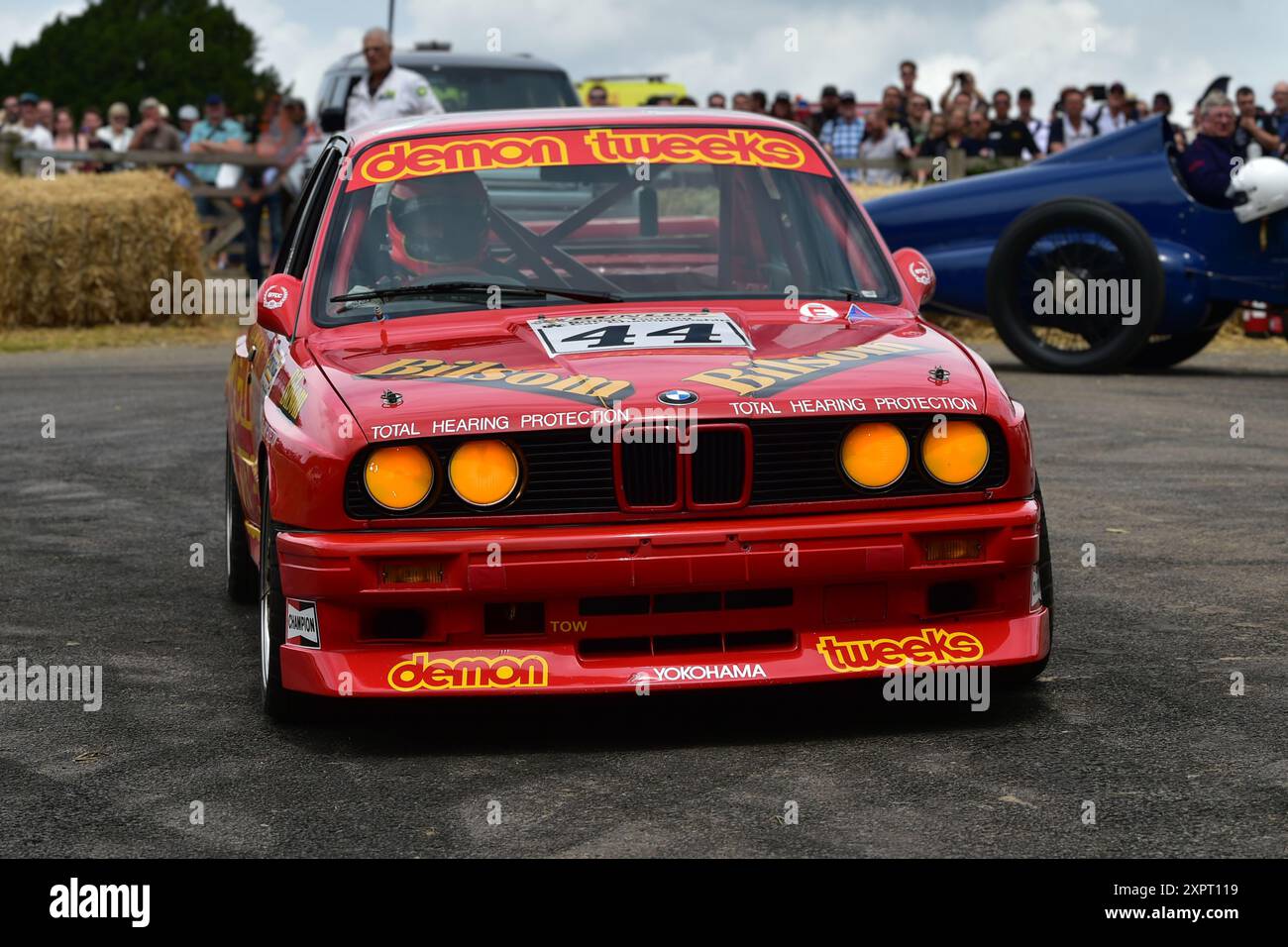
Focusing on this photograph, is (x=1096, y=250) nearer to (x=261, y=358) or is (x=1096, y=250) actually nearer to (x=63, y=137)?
(x=261, y=358)

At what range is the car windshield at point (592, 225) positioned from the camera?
18.3ft

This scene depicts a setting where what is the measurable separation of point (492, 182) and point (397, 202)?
1.48ft

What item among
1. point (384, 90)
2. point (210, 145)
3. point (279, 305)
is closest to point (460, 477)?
point (279, 305)

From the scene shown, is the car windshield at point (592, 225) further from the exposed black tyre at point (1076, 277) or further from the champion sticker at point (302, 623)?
the exposed black tyre at point (1076, 277)

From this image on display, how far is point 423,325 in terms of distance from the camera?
532cm

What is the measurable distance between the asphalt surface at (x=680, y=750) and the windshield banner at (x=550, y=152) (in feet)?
4.60

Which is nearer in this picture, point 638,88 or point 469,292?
point 469,292

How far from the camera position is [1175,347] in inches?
537

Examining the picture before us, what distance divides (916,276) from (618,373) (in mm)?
1391

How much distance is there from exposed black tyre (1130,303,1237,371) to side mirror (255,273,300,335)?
334 inches

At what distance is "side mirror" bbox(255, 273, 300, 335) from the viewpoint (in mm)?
5488

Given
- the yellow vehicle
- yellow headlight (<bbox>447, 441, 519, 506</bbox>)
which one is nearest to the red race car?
yellow headlight (<bbox>447, 441, 519, 506</bbox>)

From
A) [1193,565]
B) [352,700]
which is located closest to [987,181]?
[1193,565]

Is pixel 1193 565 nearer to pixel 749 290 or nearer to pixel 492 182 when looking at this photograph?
pixel 749 290
